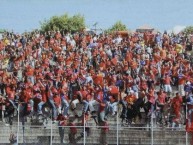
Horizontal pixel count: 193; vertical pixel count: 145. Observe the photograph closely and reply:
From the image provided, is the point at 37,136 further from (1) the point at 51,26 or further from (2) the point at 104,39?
(1) the point at 51,26

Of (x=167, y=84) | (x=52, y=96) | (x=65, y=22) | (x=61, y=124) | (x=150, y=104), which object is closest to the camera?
(x=61, y=124)

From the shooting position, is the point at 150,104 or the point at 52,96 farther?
the point at 52,96

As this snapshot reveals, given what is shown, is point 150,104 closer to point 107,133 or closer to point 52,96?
point 107,133

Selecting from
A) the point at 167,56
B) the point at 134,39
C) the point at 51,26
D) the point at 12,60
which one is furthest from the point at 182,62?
the point at 51,26

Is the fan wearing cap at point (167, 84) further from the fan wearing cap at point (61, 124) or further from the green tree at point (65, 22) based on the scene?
the green tree at point (65, 22)

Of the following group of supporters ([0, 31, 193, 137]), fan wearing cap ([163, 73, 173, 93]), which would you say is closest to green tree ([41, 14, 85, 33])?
group of supporters ([0, 31, 193, 137])

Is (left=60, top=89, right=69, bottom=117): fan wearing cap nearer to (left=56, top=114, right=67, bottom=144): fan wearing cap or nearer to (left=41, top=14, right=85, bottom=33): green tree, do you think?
(left=56, top=114, right=67, bottom=144): fan wearing cap

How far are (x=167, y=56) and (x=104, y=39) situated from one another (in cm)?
627

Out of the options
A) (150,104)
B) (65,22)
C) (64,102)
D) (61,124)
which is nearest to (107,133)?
(61,124)

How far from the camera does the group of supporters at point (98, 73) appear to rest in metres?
28.6

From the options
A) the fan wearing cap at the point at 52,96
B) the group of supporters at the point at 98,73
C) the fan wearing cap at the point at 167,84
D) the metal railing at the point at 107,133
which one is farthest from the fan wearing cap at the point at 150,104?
the fan wearing cap at the point at 52,96

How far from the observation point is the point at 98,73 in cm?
3319

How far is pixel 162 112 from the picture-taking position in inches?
1094

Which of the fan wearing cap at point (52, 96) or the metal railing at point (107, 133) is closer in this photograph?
the metal railing at point (107, 133)
